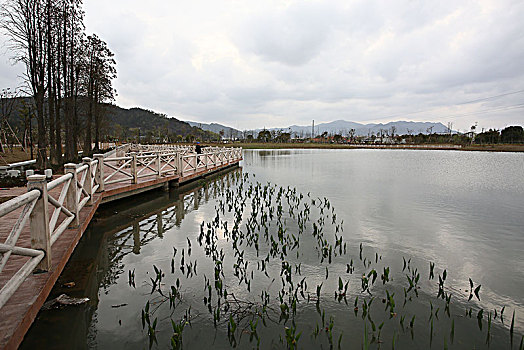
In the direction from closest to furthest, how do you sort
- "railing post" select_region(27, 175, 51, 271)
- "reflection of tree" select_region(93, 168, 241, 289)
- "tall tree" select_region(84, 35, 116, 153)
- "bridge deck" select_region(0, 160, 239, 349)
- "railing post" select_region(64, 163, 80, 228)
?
"bridge deck" select_region(0, 160, 239, 349), "railing post" select_region(27, 175, 51, 271), "reflection of tree" select_region(93, 168, 241, 289), "railing post" select_region(64, 163, 80, 228), "tall tree" select_region(84, 35, 116, 153)

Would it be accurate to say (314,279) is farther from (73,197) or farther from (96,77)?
(96,77)

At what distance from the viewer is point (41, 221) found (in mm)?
3410

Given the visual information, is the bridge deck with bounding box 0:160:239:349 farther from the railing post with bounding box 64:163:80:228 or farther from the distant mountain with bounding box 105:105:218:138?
the distant mountain with bounding box 105:105:218:138

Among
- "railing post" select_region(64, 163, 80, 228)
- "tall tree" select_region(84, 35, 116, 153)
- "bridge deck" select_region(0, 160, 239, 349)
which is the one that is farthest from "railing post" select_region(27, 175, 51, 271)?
"tall tree" select_region(84, 35, 116, 153)

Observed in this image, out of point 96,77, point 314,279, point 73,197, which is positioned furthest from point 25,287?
point 96,77

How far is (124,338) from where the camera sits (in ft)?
10.9

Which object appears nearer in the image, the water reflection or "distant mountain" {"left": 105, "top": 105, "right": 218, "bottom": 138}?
the water reflection

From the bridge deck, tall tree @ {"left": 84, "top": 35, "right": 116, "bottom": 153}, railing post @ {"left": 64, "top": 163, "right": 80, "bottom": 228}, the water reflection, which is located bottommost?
the water reflection

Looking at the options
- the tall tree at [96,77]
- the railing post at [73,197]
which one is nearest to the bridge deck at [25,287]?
the railing post at [73,197]

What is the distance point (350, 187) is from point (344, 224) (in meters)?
6.13

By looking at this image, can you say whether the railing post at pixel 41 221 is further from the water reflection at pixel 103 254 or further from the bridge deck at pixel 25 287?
the water reflection at pixel 103 254

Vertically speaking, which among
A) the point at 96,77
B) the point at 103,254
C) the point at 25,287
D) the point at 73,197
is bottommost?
the point at 103,254

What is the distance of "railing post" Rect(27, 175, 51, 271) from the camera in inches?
131

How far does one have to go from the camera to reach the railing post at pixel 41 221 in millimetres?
3338
